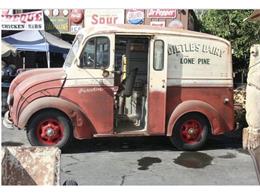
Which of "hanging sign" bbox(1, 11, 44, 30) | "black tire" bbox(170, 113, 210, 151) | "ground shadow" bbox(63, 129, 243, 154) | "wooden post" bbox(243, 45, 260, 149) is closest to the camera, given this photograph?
"wooden post" bbox(243, 45, 260, 149)

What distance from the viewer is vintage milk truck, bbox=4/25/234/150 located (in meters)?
7.83

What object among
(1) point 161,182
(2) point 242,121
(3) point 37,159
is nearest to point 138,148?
(1) point 161,182

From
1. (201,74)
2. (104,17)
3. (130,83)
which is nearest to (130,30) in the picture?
(130,83)

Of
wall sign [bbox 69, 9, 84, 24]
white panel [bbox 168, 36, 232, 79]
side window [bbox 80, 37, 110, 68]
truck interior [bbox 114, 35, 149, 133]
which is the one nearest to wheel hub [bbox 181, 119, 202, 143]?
truck interior [bbox 114, 35, 149, 133]

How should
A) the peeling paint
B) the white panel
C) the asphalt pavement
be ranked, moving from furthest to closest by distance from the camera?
the white panel < the asphalt pavement < the peeling paint

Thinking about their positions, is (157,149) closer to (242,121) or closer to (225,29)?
(242,121)

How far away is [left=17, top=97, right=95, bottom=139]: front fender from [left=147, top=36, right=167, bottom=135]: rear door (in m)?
1.19

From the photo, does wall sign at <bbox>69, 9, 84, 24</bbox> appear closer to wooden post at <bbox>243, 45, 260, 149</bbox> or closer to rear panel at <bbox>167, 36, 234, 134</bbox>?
rear panel at <bbox>167, 36, 234, 134</bbox>

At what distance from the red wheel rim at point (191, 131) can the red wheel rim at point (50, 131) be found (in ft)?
7.50

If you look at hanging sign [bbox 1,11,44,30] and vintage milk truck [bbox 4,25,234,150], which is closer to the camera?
vintage milk truck [bbox 4,25,234,150]

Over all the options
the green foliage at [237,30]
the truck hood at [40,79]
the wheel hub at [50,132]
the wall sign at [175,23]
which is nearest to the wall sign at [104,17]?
the wall sign at [175,23]

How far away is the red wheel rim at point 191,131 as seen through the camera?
332 inches

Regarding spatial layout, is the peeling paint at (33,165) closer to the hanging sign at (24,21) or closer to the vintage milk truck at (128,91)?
the vintage milk truck at (128,91)

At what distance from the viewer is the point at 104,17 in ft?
61.0
